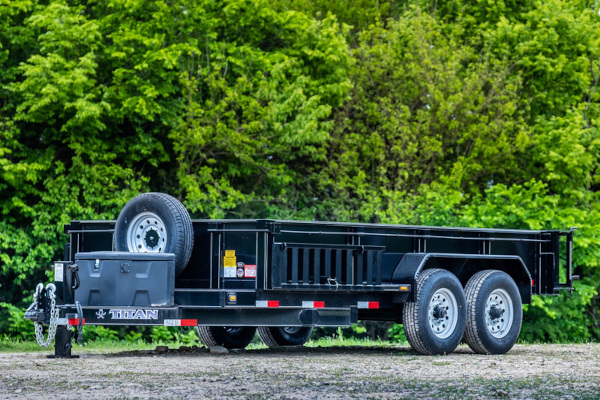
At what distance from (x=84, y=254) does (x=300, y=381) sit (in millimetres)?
3989

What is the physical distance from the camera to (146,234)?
1350 cm

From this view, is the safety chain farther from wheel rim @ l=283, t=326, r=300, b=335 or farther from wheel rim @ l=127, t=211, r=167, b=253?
wheel rim @ l=283, t=326, r=300, b=335

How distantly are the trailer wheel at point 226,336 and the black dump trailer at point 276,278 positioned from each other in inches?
78.7

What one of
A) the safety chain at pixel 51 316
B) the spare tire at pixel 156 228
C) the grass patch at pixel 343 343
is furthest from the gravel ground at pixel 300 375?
the grass patch at pixel 343 343

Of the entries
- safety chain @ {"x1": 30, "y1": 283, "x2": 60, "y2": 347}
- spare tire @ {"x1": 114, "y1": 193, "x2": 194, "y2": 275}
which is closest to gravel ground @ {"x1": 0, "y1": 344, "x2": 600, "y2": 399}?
safety chain @ {"x1": 30, "y1": 283, "x2": 60, "y2": 347}

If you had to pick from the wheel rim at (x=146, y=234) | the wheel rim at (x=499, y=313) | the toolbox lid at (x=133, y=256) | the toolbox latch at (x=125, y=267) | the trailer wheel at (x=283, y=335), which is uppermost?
the wheel rim at (x=146, y=234)

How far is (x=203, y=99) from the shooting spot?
23.7 metres

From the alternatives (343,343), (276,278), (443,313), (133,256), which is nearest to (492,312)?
(443,313)

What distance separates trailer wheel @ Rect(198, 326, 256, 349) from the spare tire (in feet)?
7.98

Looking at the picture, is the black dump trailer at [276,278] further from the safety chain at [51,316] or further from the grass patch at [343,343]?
the grass patch at [343,343]

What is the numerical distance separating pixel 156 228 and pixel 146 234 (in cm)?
18

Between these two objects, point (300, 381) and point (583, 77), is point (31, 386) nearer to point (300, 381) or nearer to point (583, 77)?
point (300, 381)

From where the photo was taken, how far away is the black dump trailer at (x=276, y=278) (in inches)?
502

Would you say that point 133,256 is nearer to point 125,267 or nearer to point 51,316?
point 125,267
